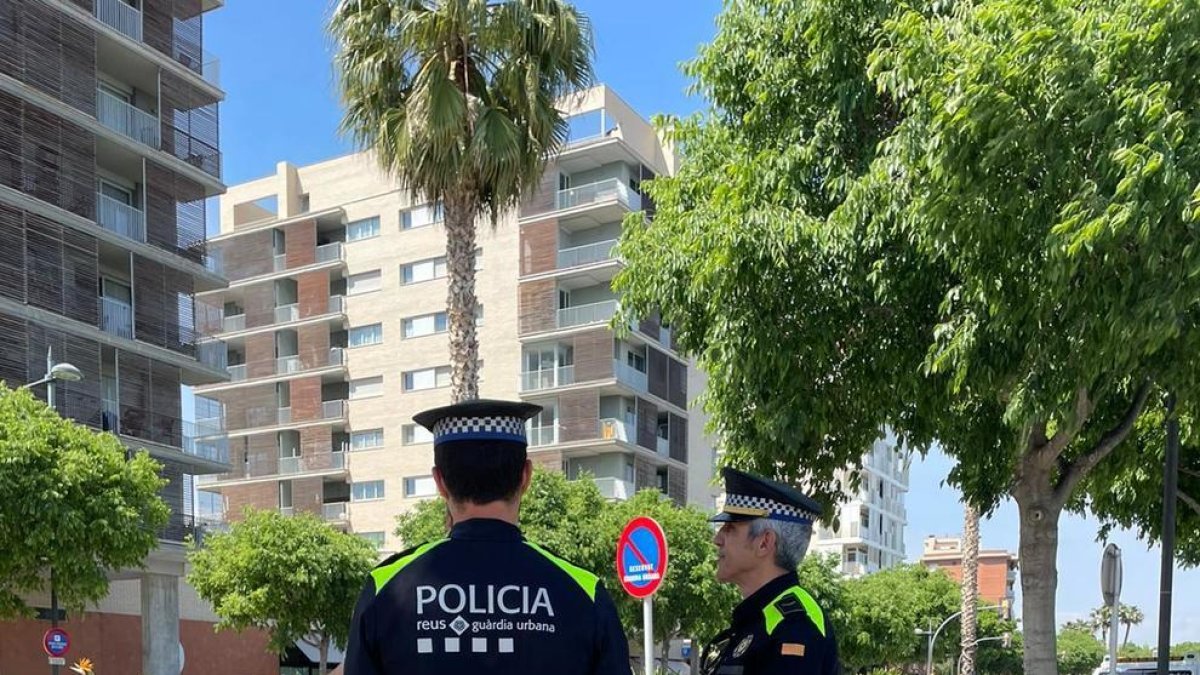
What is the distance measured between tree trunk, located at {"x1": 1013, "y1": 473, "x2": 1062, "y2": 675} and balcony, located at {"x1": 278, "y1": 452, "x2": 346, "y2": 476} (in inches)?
1925

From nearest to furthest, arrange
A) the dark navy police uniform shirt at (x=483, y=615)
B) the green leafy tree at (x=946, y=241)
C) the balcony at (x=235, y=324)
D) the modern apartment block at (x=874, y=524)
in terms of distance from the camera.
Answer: the dark navy police uniform shirt at (x=483, y=615) → the green leafy tree at (x=946, y=241) → the balcony at (x=235, y=324) → the modern apartment block at (x=874, y=524)

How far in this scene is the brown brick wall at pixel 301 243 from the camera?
5853cm

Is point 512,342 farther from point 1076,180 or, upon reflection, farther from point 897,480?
point 897,480

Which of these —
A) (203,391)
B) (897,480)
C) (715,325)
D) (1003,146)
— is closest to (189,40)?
(203,391)

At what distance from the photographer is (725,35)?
1111 centimetres

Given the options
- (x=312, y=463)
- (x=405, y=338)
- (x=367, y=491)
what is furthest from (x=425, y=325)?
(x=312, y=463)

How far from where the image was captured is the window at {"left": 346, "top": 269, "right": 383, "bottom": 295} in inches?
2239

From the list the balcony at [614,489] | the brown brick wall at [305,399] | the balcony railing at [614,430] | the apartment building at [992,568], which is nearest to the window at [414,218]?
the brown brick wall at [305,399]

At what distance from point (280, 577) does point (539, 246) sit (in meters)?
25.3

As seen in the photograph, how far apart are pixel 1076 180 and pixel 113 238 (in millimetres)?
30421

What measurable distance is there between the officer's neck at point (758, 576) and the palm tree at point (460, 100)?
12.2 metres

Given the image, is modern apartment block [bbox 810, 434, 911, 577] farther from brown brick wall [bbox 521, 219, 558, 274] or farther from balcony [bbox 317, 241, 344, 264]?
balcony [bbox 317, 241, 344, 264]

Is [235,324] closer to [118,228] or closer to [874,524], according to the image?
[118,228]

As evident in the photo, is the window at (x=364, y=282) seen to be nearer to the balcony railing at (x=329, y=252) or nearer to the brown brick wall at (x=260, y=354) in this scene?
the balcony railing at (x=329, y=252)
